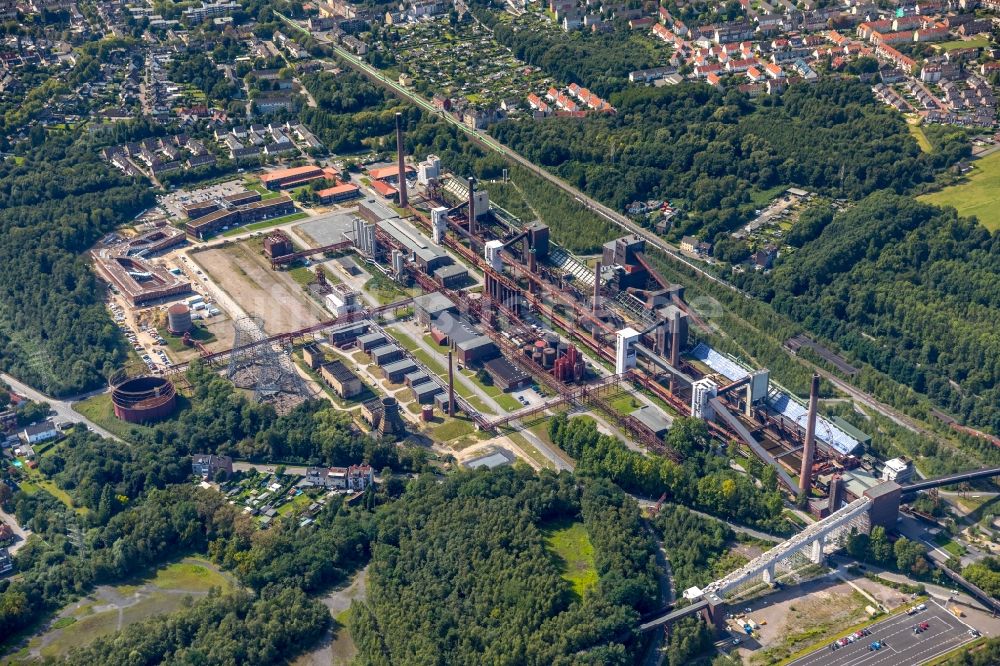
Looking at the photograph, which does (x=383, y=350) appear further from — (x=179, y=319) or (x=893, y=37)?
(x=893, y=37)

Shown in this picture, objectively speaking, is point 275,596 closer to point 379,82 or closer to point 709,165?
point 709,165

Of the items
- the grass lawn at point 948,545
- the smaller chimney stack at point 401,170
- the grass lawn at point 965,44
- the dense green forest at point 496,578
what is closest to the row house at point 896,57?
the grass lawn at point 965,44

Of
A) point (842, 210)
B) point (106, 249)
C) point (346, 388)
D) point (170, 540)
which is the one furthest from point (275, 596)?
point (842, 210)

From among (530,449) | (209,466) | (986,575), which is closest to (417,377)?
(530,449)

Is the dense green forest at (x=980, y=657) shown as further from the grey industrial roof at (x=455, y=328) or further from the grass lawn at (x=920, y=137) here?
the grass lawn at (x=920, y=137)

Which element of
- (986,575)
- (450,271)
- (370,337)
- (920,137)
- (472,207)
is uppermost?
(920,137)

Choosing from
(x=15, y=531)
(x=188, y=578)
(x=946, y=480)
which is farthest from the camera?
(x=15, y=531)

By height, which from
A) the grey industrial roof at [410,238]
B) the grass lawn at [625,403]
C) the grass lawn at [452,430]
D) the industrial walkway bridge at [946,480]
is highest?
the grey industrial roof at [410,238]
